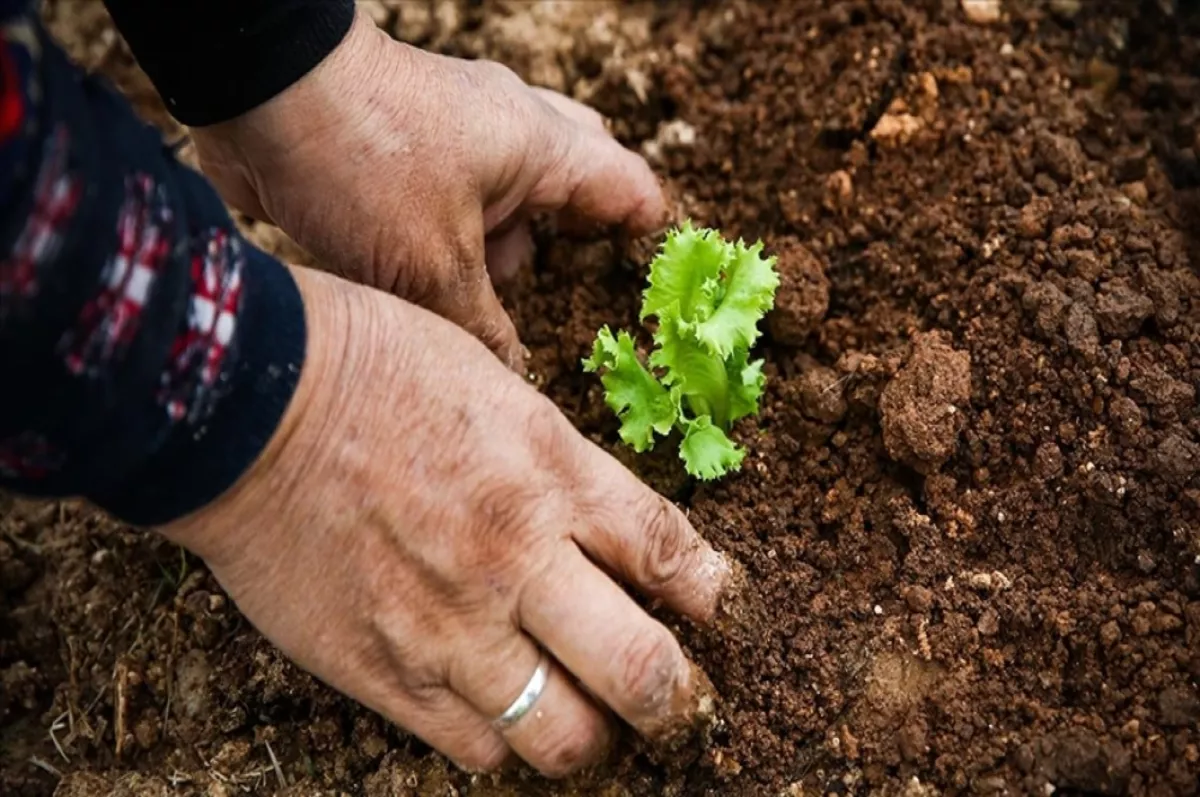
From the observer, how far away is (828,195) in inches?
120

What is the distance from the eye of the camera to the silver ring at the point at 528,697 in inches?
85.1

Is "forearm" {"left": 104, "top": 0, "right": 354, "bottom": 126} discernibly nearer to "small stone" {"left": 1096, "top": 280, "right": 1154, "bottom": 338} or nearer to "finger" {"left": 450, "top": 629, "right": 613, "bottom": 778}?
"finger" {"left": 450, "top": 629, "right": 613, "bottom": 778}

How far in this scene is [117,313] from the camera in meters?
1.67

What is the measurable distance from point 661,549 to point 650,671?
250 millimetres

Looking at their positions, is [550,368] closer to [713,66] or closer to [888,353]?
[888,353]

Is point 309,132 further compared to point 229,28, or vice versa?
point 309,132

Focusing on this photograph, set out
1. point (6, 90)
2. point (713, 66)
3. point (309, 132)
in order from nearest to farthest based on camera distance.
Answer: point (6, 90) → point (309, 132) → point (713, 66)

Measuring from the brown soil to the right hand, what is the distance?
0.88 ft

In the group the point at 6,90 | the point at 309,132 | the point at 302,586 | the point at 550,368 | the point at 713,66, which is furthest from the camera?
the point at 713,66

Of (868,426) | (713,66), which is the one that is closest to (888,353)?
(868,426)

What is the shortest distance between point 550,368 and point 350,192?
67 centimetres

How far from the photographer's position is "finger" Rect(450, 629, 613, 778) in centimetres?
214

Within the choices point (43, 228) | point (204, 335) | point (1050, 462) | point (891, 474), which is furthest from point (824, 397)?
point (43, 228)

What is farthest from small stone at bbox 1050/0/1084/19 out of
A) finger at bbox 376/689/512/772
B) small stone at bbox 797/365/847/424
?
finger at bbox 376/689/512/772
